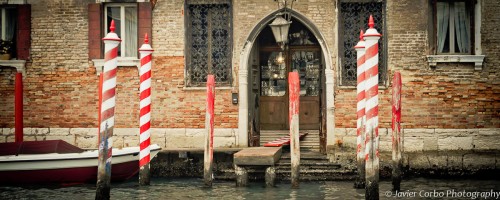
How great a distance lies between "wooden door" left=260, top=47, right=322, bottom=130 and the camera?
13867 mm

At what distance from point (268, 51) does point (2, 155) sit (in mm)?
6160

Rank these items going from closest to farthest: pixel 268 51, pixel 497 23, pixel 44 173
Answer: pixel 44 173 < pixel 497 23 < pixel 268 51

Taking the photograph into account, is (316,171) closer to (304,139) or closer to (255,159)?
(255,159)

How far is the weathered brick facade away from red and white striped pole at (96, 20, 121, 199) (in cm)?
366

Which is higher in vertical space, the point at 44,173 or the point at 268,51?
the point at 268,51

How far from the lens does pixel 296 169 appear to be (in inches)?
392

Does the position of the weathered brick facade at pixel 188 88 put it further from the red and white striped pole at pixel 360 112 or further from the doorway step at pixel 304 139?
the red and white striped pole at pixel 360 112

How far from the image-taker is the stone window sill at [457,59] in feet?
38.3

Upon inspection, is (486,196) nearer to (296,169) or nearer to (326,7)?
(296,169)

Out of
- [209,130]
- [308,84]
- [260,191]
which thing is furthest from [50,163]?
[308,84]

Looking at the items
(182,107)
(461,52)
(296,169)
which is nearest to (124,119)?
(182,107)

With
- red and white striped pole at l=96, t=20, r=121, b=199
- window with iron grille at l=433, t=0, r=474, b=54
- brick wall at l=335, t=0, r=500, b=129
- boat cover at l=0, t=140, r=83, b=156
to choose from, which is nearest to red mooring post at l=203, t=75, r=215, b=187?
red and white striped pole at l=96, t=20, r=121, b=199

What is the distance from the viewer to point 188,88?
12.3 meters

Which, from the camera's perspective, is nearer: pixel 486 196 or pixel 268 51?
pixel 486 196
